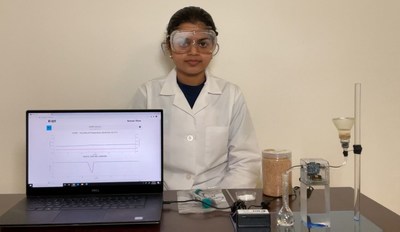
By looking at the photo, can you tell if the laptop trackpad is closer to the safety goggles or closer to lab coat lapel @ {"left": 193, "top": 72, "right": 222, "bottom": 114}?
lab coat lapel @ {"left": 193, "top": 72, "right": 222, "bottom": 114}

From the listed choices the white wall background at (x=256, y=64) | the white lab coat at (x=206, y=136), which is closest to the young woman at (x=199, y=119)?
the white lab coat at (x=206, y=136)

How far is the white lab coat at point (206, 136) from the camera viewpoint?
144 centimetres

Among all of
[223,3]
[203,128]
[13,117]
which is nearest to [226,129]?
[203,128]

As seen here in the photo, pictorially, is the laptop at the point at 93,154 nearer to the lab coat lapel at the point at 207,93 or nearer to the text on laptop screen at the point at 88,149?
the text on laptop screen at the point at 88,149

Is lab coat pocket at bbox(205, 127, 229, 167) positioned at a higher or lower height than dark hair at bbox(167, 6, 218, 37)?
lower

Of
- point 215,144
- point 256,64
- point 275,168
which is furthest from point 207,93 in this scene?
point 275,168

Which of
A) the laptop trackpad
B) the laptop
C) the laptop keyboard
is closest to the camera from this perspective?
the laptop trackpad

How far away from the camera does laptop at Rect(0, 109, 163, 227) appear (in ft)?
3.81

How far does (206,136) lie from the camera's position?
1.46 meters

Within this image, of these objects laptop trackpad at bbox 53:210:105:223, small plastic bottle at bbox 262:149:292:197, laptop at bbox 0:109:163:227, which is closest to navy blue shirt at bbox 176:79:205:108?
laptop at bbox 0:109:163:227

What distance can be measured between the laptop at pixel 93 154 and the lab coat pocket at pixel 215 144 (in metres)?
0.31

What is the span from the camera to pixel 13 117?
5.34 ft

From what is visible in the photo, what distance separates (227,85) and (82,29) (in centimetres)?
68

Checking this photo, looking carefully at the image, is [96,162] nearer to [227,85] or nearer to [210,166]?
[210,166]
